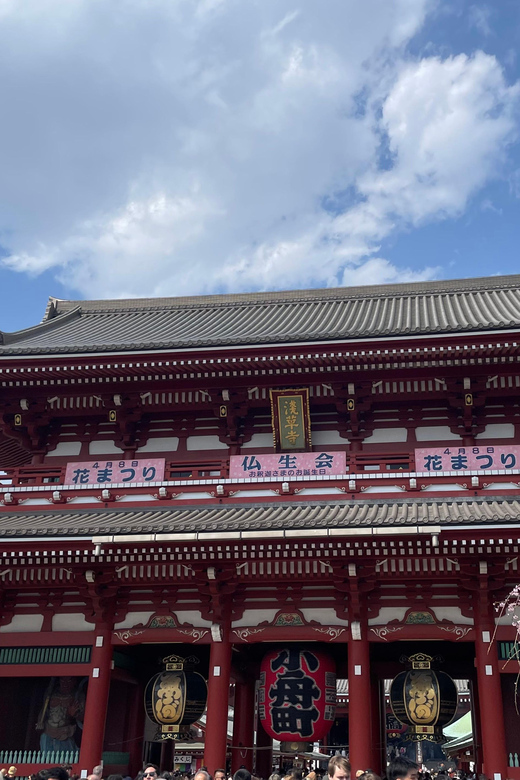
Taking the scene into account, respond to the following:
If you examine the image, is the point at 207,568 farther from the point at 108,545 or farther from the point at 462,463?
the point at 462,463

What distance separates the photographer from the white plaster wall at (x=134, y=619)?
13070 mm

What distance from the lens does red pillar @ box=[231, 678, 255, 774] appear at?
14.8 metres

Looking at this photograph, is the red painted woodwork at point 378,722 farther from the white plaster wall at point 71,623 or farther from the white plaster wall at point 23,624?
the white plaster wall at point 23,624

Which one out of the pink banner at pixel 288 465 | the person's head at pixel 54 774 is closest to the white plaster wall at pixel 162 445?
the pink banner at pixel 288 465

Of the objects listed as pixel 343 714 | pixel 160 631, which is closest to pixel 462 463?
pixel 160 631

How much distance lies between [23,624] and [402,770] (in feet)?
34.7

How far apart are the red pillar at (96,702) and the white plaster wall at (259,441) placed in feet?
15.6

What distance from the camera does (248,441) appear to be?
15.1 m

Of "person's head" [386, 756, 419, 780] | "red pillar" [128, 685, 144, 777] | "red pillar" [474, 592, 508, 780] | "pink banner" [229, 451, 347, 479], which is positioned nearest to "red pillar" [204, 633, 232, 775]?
"red pillar" [128, 685, 144, 777]

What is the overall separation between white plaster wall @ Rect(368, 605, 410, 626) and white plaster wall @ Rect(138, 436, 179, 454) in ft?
18.9

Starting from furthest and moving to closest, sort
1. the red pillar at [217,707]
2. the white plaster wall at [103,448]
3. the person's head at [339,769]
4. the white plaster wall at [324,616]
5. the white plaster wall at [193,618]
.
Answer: the white plaster wall at [103,448] < the white plaster wall at [193,618] < the white plaster wall at [324,616] < the red pillar at [217,707] < the person's head at [339,769]

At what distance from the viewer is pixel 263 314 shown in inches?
838

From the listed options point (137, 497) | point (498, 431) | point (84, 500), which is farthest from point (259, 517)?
point (498, 431)

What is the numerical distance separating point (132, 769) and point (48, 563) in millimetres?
5099
